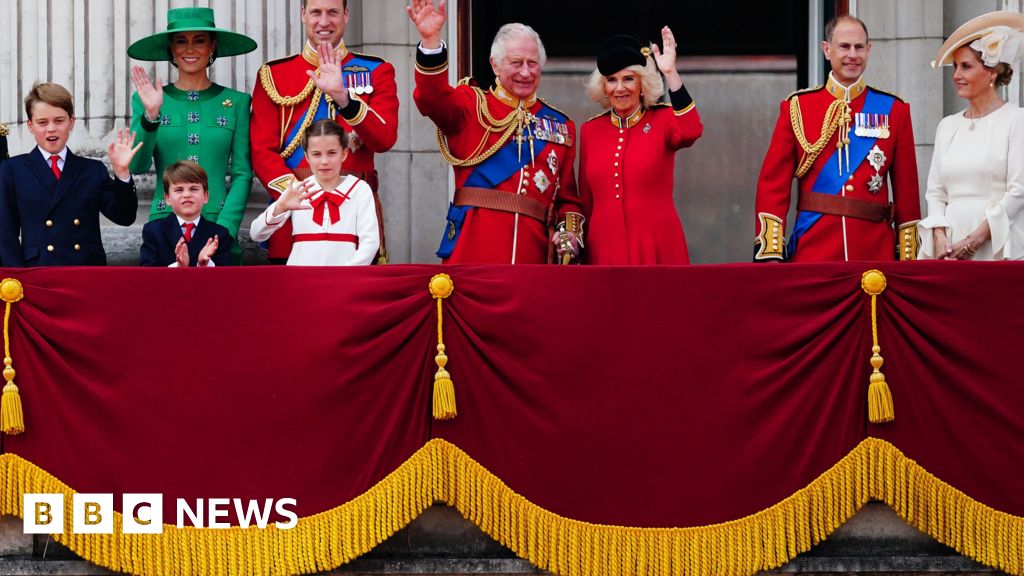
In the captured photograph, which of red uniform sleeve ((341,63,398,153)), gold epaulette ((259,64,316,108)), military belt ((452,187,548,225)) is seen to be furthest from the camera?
gold epaulette ((259,64,316,108))

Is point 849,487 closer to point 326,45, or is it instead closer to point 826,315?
point 826,315

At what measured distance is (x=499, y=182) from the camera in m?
8.09

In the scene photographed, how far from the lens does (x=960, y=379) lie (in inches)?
269

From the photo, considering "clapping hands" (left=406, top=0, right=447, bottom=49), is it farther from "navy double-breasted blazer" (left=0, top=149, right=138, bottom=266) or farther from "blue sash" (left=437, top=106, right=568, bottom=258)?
"navy double-breasted blazer" (left=0, top=149, right=138, bottom=266)

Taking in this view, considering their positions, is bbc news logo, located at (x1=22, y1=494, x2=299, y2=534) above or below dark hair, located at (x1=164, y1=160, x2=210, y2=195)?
below

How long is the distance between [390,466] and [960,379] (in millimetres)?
2134

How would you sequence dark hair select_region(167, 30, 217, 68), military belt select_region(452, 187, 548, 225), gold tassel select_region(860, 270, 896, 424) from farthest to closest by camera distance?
1. dark hair select_region(167, 30, 217, 68)
2. military belt select_region(452, 187, 548, 225)
3. gold tassel select_region(860, 270, 896, 424)

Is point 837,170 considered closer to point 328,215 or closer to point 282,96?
point 328,215

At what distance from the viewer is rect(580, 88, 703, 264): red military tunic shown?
8.03 meters

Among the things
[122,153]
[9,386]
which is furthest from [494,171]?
[9,386]

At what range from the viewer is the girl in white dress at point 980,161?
7.53m

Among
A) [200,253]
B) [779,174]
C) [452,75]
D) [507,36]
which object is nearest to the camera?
[200,253]

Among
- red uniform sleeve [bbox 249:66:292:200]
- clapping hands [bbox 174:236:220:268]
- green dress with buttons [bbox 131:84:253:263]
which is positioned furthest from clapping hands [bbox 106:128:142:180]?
red uniform sleeve [bbox 249:66:292:200]

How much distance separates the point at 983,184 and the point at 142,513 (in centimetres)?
364
